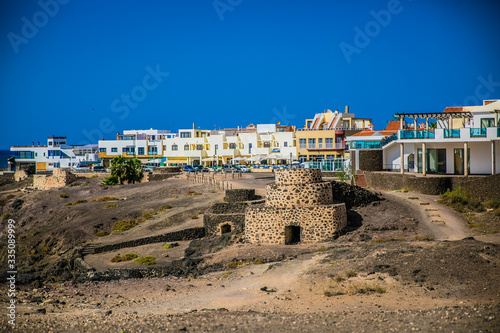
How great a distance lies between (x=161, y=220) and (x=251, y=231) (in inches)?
372

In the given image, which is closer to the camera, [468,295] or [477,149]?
[468,295]

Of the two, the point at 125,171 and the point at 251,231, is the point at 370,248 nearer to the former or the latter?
the point at 251,231

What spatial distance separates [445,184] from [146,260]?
55.4ft

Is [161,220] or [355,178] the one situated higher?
[355,178]

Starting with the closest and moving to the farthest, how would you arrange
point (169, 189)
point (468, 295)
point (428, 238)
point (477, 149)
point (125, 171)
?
1. point (468, 295)
2. point (428, 238)
3. point (477, 149)
4. point (169, 189)
5. point (125, 171)

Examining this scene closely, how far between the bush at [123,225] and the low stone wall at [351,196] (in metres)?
13.1

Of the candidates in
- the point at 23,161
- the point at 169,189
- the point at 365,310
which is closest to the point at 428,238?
the point at 365,310

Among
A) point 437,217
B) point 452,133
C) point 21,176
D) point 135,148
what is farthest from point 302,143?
point 437,217

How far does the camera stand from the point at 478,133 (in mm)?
32312

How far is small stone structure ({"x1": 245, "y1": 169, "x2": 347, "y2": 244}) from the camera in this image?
83.9ft

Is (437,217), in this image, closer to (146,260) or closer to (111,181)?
(146,260)

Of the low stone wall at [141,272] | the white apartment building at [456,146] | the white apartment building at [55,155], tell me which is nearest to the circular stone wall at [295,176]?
the low stone wall at [141,272]

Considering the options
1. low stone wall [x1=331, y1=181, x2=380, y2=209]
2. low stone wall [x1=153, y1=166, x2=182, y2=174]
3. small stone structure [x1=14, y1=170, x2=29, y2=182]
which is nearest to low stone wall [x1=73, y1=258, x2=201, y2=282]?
low stone wall [x1=331, y1=181, x2=380, y2=209]

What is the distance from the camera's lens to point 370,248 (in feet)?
68.6
